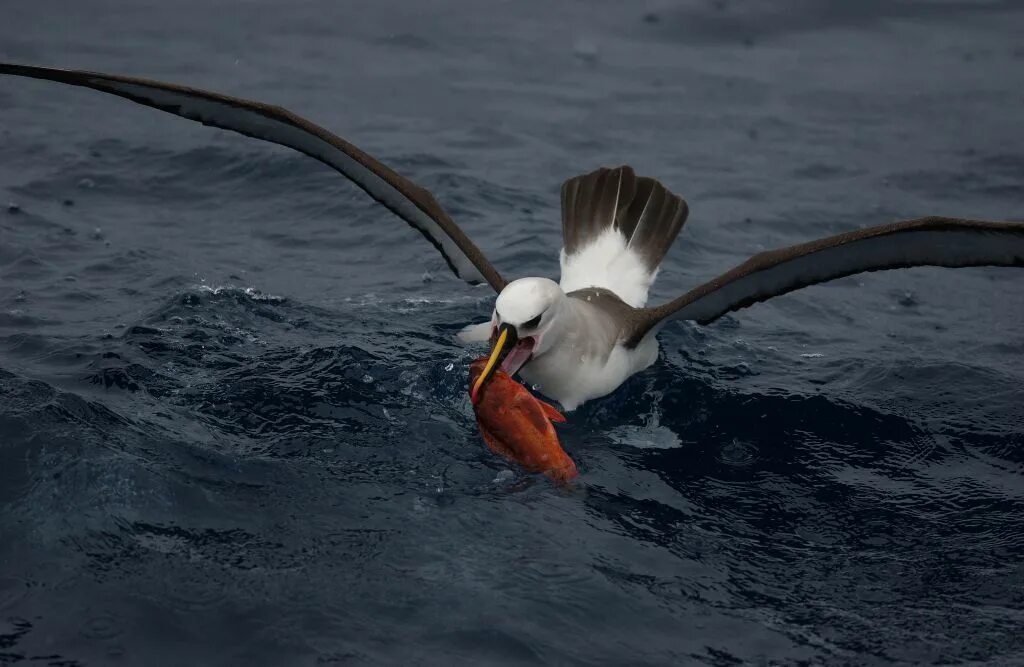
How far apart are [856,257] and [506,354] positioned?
1987mm

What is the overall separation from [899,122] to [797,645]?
9.51 metres

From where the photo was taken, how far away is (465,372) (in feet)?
27.1

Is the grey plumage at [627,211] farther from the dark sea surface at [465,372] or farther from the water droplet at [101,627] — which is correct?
the water droplet at [101,627]

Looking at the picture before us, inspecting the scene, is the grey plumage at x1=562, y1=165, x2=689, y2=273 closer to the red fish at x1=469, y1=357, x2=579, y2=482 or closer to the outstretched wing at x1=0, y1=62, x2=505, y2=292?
the outstretched wing at x1=0, y1=62, x2=505, y2=292

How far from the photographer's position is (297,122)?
7.83m

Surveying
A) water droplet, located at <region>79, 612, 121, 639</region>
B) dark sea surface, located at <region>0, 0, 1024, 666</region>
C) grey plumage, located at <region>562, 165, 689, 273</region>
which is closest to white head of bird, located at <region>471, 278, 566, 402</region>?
dark sea surface, located at <region>0, 0, 1024, 666</region>

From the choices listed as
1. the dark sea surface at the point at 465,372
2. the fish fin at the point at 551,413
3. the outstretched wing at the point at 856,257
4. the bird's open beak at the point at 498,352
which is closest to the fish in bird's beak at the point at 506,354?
the bird's open beak at the point at 498,352

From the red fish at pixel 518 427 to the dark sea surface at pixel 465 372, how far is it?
0.71ft

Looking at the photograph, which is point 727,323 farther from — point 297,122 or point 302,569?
point 302,569

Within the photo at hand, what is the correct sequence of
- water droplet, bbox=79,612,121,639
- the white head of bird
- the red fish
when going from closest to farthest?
water droplet, bbox=79,612,121,639 → the red fish → the white head of bird

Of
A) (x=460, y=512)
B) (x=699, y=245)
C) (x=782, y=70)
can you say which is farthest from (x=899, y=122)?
(x=460, y=512)

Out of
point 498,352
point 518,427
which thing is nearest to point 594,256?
point 498,352

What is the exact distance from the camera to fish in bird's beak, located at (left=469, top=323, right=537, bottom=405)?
6.61 metres

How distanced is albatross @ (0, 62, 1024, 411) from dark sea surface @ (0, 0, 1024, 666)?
15.6 inches
